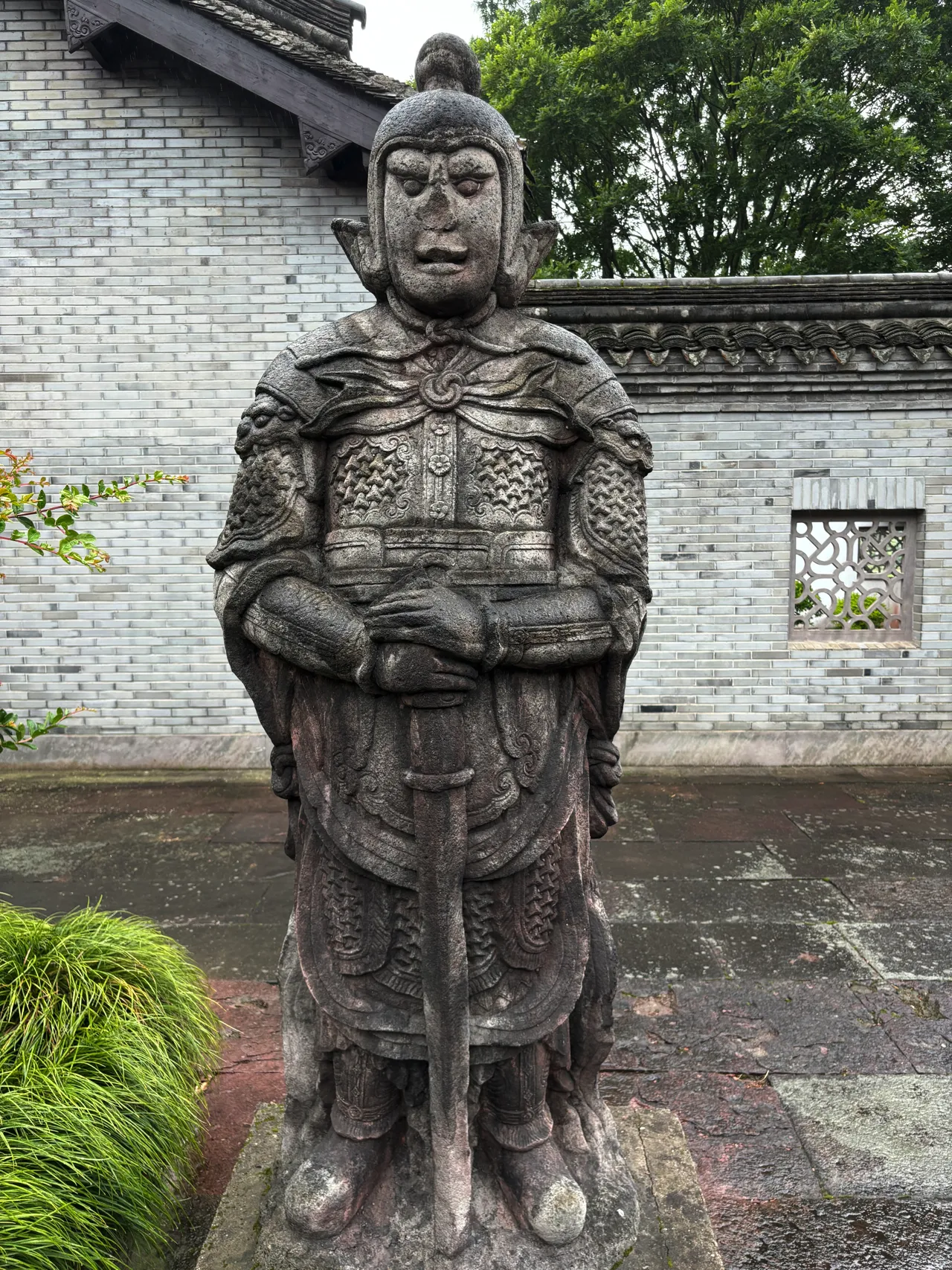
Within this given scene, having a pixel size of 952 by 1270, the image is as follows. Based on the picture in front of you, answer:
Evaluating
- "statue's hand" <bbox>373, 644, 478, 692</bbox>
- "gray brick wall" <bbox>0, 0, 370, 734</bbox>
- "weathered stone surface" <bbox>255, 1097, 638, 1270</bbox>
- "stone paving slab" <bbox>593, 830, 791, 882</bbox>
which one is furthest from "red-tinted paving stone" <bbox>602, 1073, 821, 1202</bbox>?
"gray brick wall" <bbox>0, 0, 370, 734</bbox>

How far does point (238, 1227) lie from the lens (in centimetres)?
217

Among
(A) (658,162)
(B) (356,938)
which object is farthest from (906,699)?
(A) (658,162)

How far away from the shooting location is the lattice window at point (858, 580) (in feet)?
23.9

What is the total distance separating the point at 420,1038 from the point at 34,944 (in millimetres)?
1785

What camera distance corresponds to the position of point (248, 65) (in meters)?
6.17

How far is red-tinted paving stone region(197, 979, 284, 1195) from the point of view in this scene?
284cm

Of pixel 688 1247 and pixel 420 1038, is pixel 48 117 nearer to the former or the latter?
pixel 420 1038

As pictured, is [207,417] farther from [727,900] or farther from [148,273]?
[727,900]

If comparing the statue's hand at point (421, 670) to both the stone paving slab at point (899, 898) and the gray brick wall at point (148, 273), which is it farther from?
the gray brick wall at point (148, 273)

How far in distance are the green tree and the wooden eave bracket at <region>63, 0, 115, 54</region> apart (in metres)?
9.23

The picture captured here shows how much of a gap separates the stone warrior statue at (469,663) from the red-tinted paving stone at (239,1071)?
933 mm

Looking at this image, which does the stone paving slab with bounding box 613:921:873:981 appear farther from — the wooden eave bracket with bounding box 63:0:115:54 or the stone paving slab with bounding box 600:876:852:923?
the wooden eave bracket with bounding box 63:0:115:54

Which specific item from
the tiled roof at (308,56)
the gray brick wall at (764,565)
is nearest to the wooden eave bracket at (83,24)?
the tiled roof at (308,56)

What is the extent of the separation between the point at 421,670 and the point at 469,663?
0.10m
